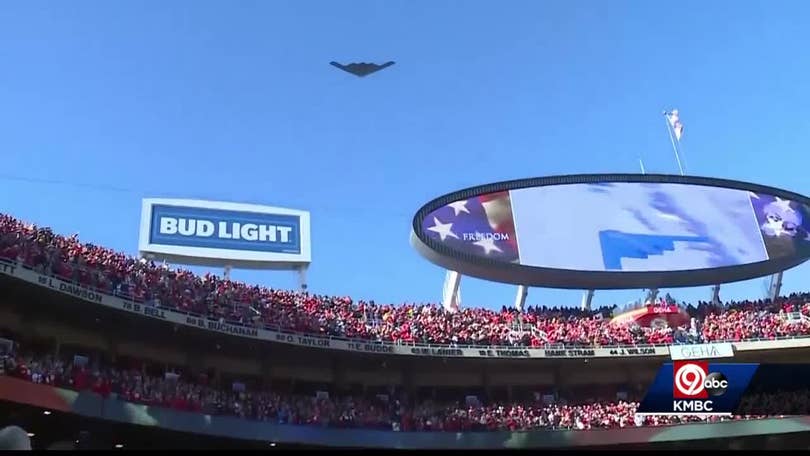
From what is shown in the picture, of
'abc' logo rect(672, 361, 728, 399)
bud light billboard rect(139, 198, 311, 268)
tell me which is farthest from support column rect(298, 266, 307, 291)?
'abc' logo rect(672, 361, 728, 399)

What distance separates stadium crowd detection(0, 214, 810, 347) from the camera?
90.4ft

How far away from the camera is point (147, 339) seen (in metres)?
31.1

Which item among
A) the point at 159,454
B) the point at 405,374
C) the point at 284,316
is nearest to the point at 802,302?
the point at 405,374

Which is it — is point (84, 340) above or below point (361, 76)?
below

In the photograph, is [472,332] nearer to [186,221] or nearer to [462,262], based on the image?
[462,262]

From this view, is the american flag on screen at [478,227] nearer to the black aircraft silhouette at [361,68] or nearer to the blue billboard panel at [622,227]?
the blue billboard panel at [622,227]

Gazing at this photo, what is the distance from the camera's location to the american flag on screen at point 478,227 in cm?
4112

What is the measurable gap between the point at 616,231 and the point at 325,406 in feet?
69.1

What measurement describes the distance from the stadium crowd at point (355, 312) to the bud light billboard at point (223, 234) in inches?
87.7

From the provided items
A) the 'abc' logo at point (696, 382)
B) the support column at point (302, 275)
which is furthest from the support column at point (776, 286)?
the support column at point (302, 275)

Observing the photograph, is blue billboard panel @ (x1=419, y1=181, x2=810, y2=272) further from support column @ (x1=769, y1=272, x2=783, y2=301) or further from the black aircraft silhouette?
the black aircraft silhouette

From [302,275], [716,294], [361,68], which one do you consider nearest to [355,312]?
[302,275]

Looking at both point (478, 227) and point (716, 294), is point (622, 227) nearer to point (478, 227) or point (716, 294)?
point (716, 294)

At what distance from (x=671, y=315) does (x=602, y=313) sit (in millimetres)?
3884
